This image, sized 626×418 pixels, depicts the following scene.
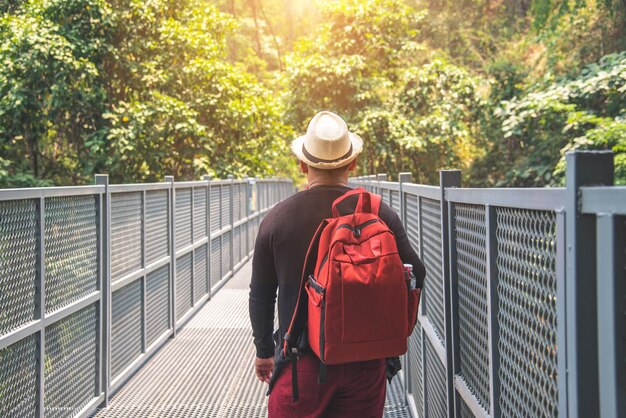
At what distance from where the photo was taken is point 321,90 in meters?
21.0

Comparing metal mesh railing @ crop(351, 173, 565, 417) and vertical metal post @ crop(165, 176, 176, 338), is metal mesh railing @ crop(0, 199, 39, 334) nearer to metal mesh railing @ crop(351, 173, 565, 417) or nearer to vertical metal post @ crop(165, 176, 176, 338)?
metal mesh railing @ crop(351, 173, 565, 417)

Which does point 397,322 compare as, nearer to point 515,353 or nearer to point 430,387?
point 515,353

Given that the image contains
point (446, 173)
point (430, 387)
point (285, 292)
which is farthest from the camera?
point (430, 387)

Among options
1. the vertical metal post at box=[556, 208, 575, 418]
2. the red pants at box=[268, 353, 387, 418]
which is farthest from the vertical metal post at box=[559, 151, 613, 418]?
the red pants at box=[268, 353, 387, 418]

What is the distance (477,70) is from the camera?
2197 centimetres

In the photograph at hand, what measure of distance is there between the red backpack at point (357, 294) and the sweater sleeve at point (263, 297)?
398mm

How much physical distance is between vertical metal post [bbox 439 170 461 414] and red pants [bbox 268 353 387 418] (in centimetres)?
55

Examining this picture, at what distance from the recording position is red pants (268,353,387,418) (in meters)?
2.64

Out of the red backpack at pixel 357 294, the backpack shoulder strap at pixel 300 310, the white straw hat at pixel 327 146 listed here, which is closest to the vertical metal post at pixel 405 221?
the white straw hat at pixel 327 146

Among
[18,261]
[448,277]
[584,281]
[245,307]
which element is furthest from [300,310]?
[245,307]

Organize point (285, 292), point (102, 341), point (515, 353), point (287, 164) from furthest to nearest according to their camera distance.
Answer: point (287, 164)
point (102, 341)
point (285, 292)
point (515, 353)

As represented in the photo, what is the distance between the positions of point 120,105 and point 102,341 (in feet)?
40.3

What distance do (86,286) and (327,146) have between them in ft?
9.29

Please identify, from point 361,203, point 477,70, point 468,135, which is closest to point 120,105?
point 468,135
